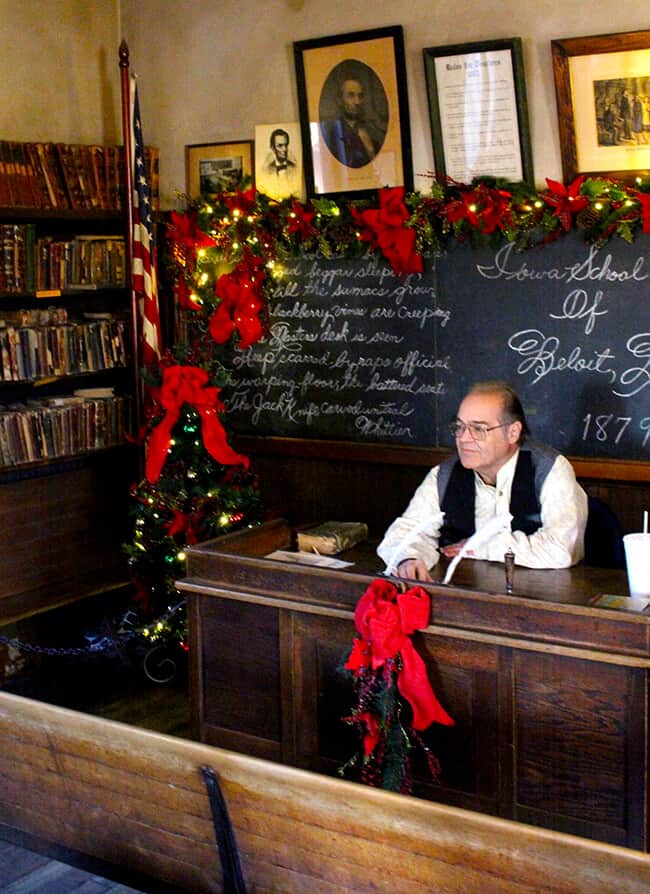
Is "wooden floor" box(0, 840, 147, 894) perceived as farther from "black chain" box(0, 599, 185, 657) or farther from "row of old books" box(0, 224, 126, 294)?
"row of old books" box(0, 224, 126, 294)

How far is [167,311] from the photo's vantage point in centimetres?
628

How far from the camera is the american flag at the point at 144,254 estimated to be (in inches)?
227

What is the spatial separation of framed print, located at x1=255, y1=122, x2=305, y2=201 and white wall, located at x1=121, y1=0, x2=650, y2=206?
0.26ft

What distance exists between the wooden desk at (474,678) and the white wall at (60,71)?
2705 mm

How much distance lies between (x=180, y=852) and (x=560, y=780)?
4.57ft

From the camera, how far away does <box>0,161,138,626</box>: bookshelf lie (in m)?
5.58

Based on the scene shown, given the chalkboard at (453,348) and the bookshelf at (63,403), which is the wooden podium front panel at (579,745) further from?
the bookshelf at (63,403)

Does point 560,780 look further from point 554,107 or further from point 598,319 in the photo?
point 554,107

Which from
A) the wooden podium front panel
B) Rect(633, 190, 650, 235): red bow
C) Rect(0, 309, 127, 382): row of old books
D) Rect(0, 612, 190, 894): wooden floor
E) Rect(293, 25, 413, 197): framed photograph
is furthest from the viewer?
Rect(0, 309, 127, 382): row of old books

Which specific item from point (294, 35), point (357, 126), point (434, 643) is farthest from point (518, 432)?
point (294, 35)

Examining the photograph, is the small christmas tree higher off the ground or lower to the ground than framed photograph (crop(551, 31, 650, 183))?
lower

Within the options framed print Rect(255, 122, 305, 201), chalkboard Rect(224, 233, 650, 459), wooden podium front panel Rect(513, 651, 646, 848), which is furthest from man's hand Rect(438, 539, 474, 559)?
framed print Rect(255, 122, 305, 201)

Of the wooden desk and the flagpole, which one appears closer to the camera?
the wooden desk

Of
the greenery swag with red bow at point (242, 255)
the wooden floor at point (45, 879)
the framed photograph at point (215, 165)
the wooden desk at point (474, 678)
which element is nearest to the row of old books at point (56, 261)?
the greenery swag with red bow at point (242, 255)
